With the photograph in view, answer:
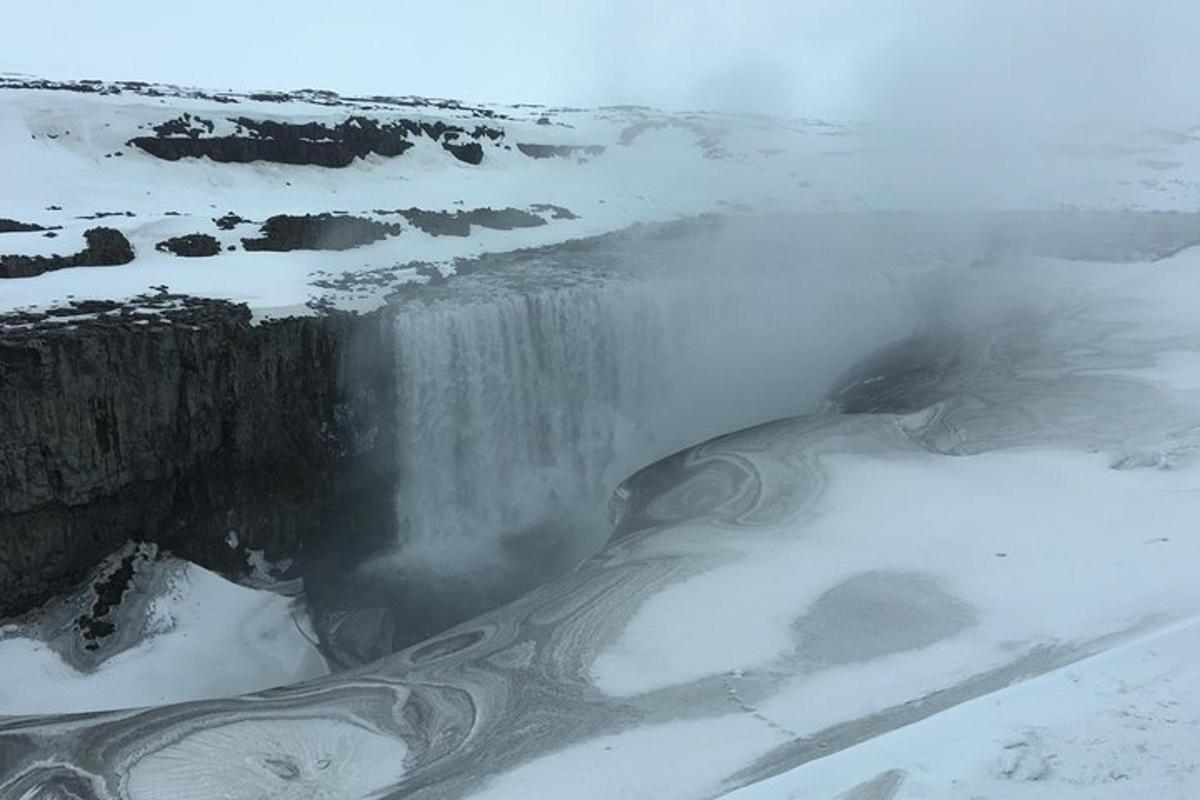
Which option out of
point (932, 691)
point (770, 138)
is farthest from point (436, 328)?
point (770, 138)

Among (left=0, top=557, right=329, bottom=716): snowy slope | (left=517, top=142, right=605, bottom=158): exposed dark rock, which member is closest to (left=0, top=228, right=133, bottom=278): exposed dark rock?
(left=0, top=557, right=329, bottom=716): snowy slope

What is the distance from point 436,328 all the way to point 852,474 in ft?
28.0

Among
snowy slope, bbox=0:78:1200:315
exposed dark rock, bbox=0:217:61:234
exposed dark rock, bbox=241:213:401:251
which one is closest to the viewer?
exposed dark rock, bbox=0:217:61:234

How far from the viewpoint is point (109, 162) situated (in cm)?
2650

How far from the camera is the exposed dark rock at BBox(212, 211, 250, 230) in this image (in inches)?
895

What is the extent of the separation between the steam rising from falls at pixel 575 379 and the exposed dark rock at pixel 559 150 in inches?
481

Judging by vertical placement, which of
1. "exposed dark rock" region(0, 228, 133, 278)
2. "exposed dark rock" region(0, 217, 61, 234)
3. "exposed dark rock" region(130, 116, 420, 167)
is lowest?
"exposed dark rock" region(0, 228, 133, 278)

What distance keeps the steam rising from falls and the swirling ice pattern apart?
134 inches

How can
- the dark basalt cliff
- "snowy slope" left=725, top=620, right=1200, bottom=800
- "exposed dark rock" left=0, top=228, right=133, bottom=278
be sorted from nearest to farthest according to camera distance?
1. "snowy slope" left=725, top=620, right=1200, bottom=800
2. the dark basalt cliff
3. "exposed dark rock" left=0, top=228, right=133, bottom=278

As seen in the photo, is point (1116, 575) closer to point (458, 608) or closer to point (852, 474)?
point (852, 474)

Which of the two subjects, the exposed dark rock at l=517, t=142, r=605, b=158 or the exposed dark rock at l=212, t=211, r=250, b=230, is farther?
the exposed dark rock at l=517, t=142, r=605, b=158

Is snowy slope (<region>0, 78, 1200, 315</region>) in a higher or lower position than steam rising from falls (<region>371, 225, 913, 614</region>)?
higher

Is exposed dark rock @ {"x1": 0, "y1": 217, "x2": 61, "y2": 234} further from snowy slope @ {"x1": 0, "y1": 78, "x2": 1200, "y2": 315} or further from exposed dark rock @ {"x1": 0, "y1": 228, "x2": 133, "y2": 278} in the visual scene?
exposed dark rock @ {"x1": 0, "y1": 228, "x2": 133, "y2": 278}

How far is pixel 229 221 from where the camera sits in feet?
76.4
